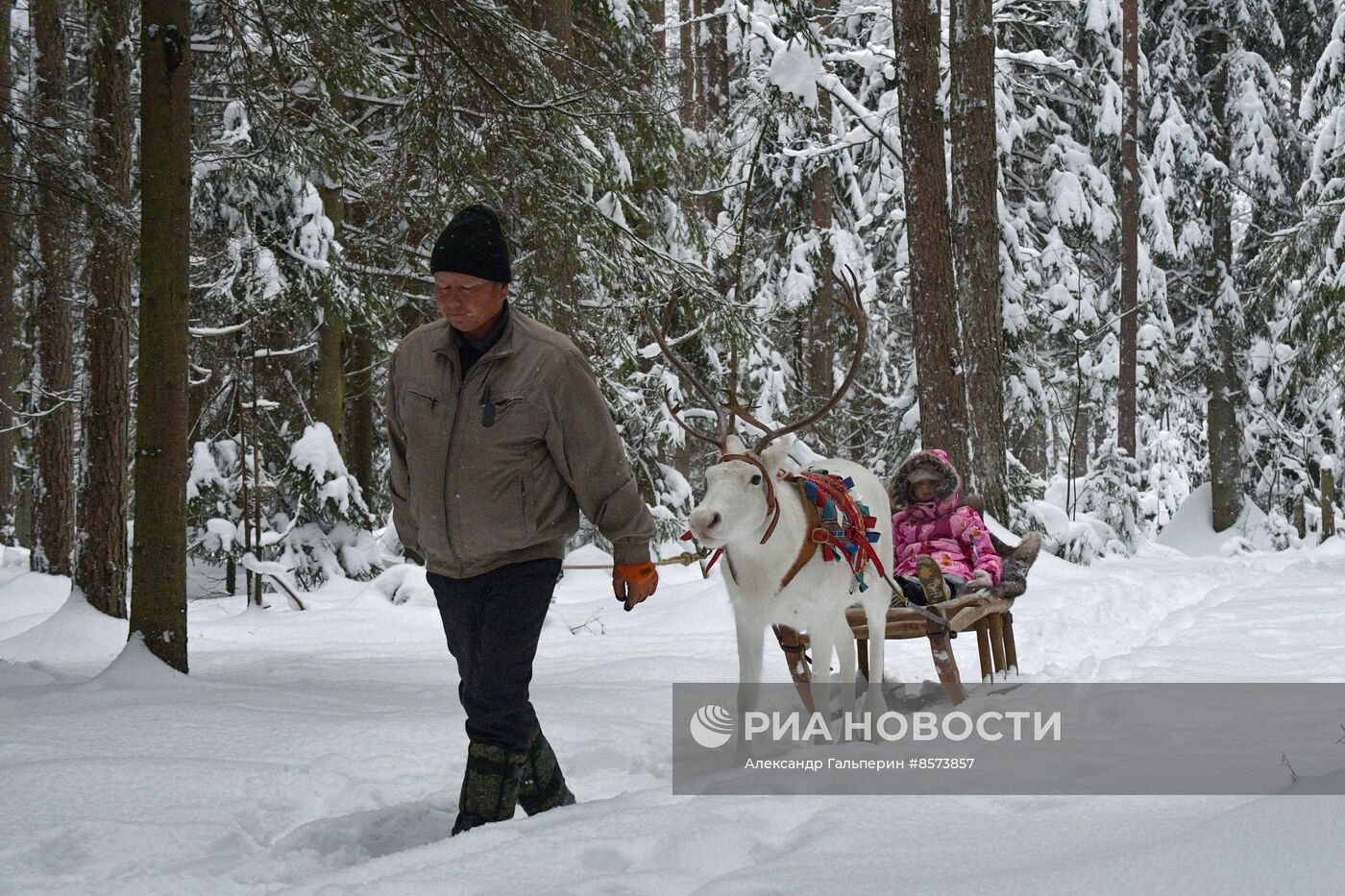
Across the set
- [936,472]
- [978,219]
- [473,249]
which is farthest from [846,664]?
[978,219]

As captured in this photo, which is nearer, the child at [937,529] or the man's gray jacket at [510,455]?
the man's gray jacket at [510,455]

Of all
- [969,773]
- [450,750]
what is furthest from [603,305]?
[969,773]

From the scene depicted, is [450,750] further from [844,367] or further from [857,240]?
[844,367]

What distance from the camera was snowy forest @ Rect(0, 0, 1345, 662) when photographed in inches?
263

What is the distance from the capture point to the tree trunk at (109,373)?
8266 mm

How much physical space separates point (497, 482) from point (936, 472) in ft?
11.6

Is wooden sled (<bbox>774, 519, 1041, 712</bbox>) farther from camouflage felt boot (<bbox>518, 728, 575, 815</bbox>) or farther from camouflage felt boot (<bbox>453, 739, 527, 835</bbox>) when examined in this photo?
camouflage felt boot (<bbox>453, 739, 527, 835</bbox>)

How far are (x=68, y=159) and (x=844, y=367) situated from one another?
18.3 metres

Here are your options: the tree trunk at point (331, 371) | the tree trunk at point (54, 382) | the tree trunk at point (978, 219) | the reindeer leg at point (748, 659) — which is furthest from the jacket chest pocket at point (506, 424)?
the tree trunk at point (331, 371)

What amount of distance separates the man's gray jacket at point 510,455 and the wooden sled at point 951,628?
5.62 ft

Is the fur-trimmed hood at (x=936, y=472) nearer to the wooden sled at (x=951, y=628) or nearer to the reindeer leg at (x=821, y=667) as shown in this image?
the wooden sled at (x=951, y=628)

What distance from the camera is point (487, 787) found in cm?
370

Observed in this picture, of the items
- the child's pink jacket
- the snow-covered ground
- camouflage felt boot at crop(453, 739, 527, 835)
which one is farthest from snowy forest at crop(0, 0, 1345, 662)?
camouflage felt boot at crop(453, 739, 527, 835)

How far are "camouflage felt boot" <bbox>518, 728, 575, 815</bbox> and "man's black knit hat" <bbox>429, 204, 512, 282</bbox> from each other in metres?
1.72
